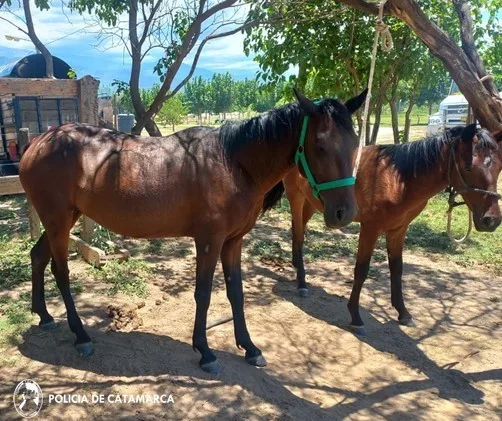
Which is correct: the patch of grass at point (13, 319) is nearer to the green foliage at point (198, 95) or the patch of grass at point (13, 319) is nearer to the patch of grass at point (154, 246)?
the patch of grass at point (154, 246)

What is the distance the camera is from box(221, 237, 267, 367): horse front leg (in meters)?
3.40

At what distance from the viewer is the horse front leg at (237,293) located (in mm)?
3402

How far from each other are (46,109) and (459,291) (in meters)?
8.25

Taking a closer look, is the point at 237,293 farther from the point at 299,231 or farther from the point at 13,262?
the point at 13,262

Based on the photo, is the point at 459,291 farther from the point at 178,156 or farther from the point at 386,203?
the point at 178,156

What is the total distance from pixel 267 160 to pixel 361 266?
166cm

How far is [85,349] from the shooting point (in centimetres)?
329

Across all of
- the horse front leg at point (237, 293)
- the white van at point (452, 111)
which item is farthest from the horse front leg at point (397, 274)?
the white van at point (452, 111)

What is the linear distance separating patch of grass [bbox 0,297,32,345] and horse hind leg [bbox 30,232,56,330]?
15 centimetres

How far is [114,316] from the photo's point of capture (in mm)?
3945

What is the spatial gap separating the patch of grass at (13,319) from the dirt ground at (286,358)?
98 millimetres

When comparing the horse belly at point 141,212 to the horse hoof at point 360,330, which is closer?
the horse belly at point 141,212

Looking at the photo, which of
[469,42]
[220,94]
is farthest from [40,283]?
[220,94]

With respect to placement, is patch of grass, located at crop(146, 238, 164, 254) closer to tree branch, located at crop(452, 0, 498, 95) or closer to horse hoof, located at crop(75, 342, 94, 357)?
horse hoof, located at crop(75, 342, 94, 357)
